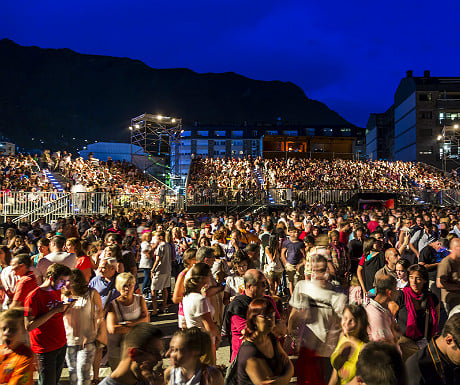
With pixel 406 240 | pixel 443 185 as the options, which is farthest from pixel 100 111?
pixel 406 240

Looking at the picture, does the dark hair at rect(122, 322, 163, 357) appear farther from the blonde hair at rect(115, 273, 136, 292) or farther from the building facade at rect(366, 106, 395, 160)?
the building facade at rect(366, 106, 395, 160)

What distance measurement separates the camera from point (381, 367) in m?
2.20

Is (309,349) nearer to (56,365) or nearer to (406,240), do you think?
(56,365)

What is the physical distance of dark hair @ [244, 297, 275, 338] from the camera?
2.78 m

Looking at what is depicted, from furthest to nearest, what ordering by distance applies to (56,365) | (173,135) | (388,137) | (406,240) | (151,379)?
(388,137) < (173,135) < (406,240) < (56,365) < (151,379)

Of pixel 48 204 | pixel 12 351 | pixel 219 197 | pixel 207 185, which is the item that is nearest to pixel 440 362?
pixel 12 351

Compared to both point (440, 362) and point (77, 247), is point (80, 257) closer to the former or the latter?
point (77, 247)

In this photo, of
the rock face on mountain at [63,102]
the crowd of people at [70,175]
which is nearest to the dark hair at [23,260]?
the crowd of people at [70,175]

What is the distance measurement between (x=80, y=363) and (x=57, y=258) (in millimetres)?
1815

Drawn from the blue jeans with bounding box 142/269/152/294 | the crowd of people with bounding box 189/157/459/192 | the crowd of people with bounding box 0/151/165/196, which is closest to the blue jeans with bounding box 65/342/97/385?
the blue jeans with bounding box 142/269/152/294

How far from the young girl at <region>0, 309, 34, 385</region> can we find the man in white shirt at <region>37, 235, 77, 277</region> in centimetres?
230

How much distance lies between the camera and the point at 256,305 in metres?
3.02

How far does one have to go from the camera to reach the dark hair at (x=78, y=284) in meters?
3.89

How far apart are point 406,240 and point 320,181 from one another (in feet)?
73.3
